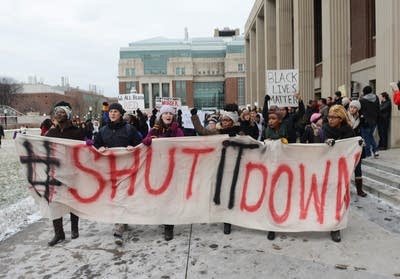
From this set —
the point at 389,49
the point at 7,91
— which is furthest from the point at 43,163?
the point at 7,91

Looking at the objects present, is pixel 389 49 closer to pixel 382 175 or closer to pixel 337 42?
pixel 337 42

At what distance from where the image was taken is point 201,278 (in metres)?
3.63

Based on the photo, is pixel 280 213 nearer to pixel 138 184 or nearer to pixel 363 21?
pixel 138 184

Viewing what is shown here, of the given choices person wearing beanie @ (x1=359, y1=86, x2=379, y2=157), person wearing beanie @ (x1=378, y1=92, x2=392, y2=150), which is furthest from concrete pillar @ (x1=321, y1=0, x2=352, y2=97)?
person wearing beanie @ (x1=359, y1=86, x2=379, y2=157)

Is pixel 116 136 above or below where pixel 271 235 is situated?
above

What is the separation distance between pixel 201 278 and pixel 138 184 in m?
1.66

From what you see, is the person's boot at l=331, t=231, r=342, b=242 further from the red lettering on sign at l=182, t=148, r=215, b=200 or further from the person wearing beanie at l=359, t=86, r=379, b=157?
the person wearing beanie at l=359, t=86, r=379, b=157

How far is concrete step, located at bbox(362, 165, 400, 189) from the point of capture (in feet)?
21.9

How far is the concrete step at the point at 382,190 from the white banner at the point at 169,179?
2058mm

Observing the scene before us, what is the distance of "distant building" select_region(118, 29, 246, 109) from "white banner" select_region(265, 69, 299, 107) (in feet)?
254

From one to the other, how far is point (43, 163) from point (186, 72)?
88.2 m

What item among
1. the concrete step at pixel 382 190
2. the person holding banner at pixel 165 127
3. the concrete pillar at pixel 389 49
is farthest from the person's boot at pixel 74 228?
the concrete pillar at pixel 389 49

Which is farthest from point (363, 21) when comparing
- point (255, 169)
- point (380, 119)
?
point (255, 169)

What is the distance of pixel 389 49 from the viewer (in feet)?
33.5
